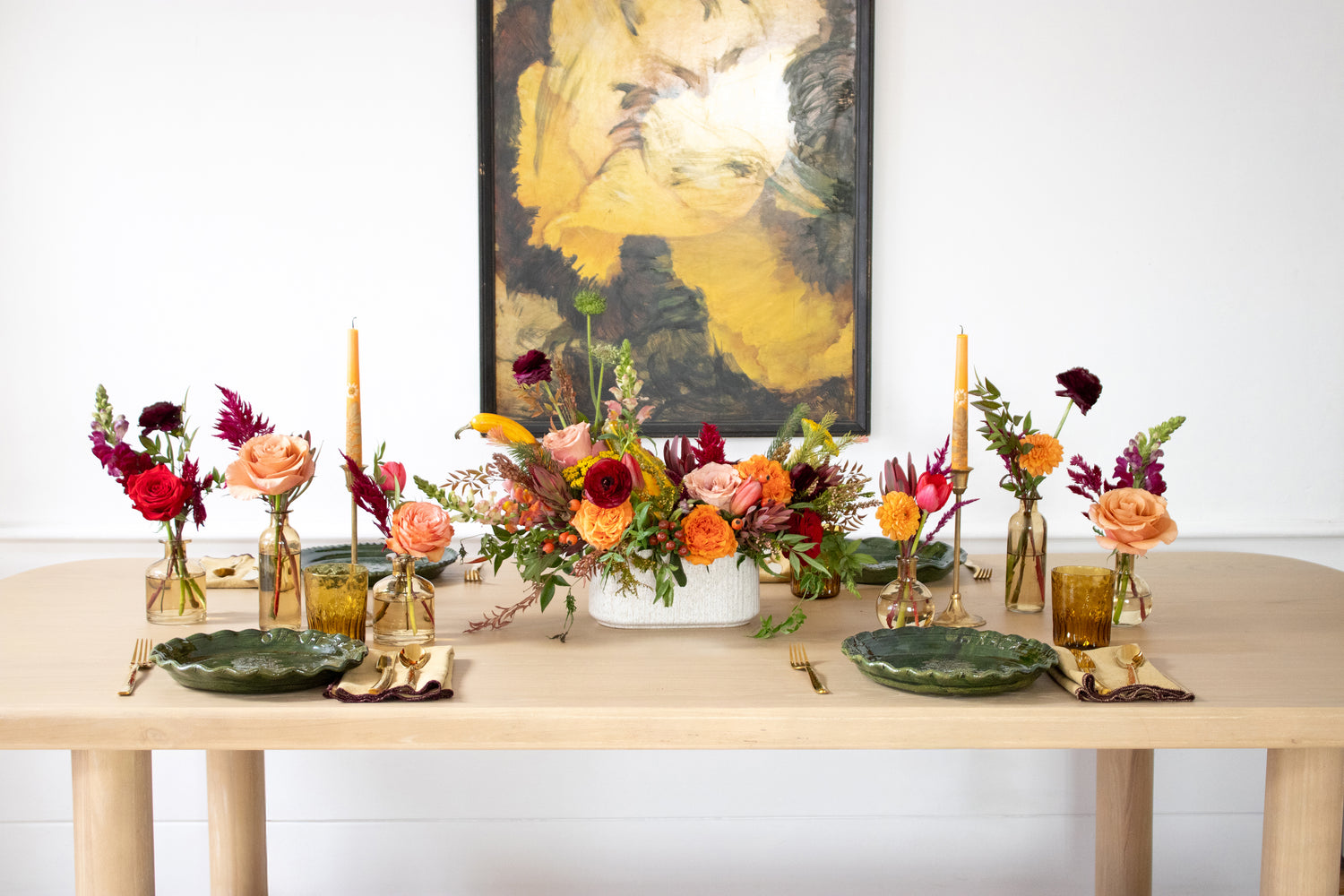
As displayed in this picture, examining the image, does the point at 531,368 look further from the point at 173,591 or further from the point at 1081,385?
the point at 1081,385

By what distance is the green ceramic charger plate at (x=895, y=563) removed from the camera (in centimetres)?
169

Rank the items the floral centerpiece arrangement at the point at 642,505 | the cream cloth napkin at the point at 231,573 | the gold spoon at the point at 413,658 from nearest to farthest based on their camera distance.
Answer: the gold spoon at the point at 413,658, the floral centerpiece arrangement at the point at 642,505, the cream cloth napkin at the point at 231,573

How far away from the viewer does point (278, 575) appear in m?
1.38

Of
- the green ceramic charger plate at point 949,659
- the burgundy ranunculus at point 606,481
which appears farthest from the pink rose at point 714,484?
the green ceramic charger plate at point 949,659

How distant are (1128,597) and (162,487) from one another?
52.5 inches

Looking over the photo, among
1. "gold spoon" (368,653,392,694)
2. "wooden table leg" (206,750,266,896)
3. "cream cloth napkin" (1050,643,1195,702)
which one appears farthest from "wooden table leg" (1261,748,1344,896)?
"wooden table leg" (206,750,266,896)

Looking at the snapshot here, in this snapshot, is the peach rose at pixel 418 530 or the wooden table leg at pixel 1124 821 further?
the wooden table leg at pixel 1124 821

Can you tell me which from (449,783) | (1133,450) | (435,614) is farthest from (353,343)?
(449,783)

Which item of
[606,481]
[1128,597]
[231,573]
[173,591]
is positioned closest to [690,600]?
[606,481]

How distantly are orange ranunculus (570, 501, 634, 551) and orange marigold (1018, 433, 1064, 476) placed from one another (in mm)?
632

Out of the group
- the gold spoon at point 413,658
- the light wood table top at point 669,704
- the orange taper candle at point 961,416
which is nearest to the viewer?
the light wood table top at point 669,704

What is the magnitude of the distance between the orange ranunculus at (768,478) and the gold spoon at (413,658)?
0.46 m

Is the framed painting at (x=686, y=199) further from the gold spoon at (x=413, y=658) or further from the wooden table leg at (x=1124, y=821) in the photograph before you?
the gold spoon at (x=413, y=658)

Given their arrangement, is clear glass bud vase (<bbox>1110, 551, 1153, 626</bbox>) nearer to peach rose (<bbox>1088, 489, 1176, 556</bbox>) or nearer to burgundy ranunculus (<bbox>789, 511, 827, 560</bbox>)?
peach rose (<bbox>1088, 489, 1176, 556</bbox>)
